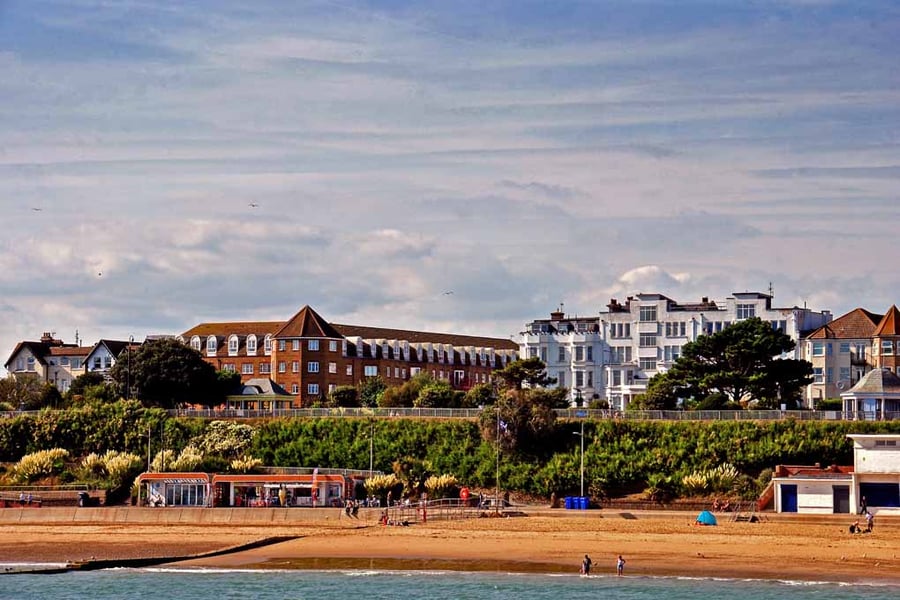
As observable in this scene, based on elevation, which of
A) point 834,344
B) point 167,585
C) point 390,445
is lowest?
point 167,585

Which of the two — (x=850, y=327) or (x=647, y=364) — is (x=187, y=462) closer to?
(x=647, y=364)

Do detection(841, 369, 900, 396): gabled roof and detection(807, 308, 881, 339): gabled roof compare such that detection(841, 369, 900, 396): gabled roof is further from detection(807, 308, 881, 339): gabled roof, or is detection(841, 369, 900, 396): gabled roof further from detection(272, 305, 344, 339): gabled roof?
detection(272, 305, 344, 339): gabled roof

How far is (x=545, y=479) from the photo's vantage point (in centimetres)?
7981

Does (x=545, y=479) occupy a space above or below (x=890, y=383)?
below

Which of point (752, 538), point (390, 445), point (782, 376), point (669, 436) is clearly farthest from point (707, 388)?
point (752, 538)

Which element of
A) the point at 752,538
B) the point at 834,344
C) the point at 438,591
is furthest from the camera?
the point at 834,344

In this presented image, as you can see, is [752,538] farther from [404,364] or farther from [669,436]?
[404,364]

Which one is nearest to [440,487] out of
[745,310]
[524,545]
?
[524,545]

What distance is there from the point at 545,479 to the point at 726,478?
29.9ft

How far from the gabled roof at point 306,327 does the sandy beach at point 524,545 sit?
54.2m

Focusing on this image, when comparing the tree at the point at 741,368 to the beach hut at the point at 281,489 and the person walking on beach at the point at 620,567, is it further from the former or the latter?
the person walking on beach at the point at 620,567

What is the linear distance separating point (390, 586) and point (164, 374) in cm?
5787

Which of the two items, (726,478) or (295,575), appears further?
(726,478)

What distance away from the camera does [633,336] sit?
11731 cm
